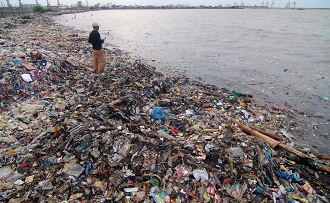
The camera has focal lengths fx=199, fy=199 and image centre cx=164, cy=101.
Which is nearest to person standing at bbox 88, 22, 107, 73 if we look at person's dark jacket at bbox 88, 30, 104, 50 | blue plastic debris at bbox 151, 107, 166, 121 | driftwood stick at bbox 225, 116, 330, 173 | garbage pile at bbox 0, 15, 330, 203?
person's dark jacket at bbox 88, 30, 104, 50

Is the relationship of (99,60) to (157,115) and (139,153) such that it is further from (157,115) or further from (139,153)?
(139,153)

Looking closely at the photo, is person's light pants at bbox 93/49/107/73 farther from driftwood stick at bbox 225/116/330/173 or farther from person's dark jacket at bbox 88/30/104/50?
driftwood stick at bbox 225/116/330/173

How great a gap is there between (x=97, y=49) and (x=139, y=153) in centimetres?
588

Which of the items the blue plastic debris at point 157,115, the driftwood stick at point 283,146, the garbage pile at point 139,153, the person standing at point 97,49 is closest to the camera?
the garbage pile at point 139,153

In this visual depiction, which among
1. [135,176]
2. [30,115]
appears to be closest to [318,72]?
[135,176]

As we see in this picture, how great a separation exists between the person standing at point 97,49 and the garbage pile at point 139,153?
89.6 inches

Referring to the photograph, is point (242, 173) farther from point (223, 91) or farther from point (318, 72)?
point (318, 72)

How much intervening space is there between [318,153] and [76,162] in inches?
231

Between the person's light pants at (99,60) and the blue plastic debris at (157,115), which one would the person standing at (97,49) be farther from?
the blue plastic debris at (157,115)

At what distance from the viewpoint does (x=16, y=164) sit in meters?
3.73

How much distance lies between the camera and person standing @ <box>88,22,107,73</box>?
311 inches

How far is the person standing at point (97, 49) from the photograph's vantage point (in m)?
7.91

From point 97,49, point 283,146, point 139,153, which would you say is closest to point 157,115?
point 139,153

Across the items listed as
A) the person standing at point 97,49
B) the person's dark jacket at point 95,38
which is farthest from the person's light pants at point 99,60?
the person's dark jacket at point 95,38
